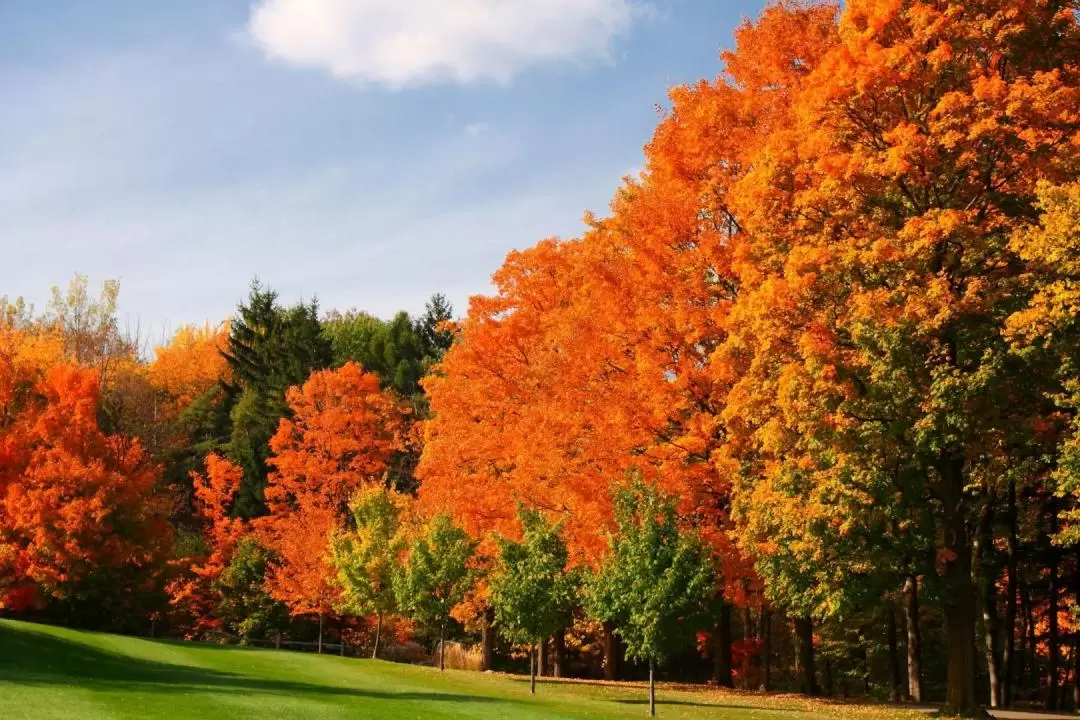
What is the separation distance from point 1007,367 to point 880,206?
4087 millimetres

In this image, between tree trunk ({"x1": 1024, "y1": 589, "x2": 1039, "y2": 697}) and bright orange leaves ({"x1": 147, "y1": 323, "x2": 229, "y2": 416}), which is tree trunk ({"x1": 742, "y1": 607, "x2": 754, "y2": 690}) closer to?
tree trunk ({"x1": 1024, "y1": 589, "x2": 1039, "y2": 697})

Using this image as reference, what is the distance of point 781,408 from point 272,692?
13797 millimetres

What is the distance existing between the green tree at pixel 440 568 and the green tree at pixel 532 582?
5867 mm

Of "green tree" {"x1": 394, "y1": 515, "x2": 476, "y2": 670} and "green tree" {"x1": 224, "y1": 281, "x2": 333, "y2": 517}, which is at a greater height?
"green tree" {"x1": 224, "y1": 281, "x2": 333, "y2": 517}

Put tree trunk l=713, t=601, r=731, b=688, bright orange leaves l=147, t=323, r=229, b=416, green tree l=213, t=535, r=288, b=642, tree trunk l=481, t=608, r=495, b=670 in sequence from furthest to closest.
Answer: bright orange leaves l=147, t=323, r=229, b=416
green tree l=213, t=535, r=288, b=642
tree trunk l=481, t=608, r=495, b=670
tree trunk l=713, t=601, r=731, b=688

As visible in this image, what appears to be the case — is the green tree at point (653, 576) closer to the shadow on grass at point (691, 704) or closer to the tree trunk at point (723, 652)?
the shadow on grass at point (691, 704)

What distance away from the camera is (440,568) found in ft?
111

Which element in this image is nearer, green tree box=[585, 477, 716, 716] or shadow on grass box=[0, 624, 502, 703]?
green tree box=[585, 477, 716, 716]

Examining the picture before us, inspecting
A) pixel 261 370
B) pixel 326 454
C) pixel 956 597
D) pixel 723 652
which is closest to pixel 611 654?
pixel 723 652

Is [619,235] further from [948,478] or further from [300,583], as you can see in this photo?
[300,583]

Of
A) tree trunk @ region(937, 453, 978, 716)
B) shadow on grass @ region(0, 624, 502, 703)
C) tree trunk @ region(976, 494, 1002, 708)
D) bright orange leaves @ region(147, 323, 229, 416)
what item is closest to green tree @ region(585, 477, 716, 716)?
shadow on grass @ region(0, 624, 502, 703)

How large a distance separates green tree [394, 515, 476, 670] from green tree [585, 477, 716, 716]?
10.1 metres

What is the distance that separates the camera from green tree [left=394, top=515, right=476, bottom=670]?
33750 millimetres

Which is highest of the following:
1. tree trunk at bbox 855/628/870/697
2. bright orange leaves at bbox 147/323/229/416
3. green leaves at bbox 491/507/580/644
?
bright orange leaves at bbox 147/323/229/416
